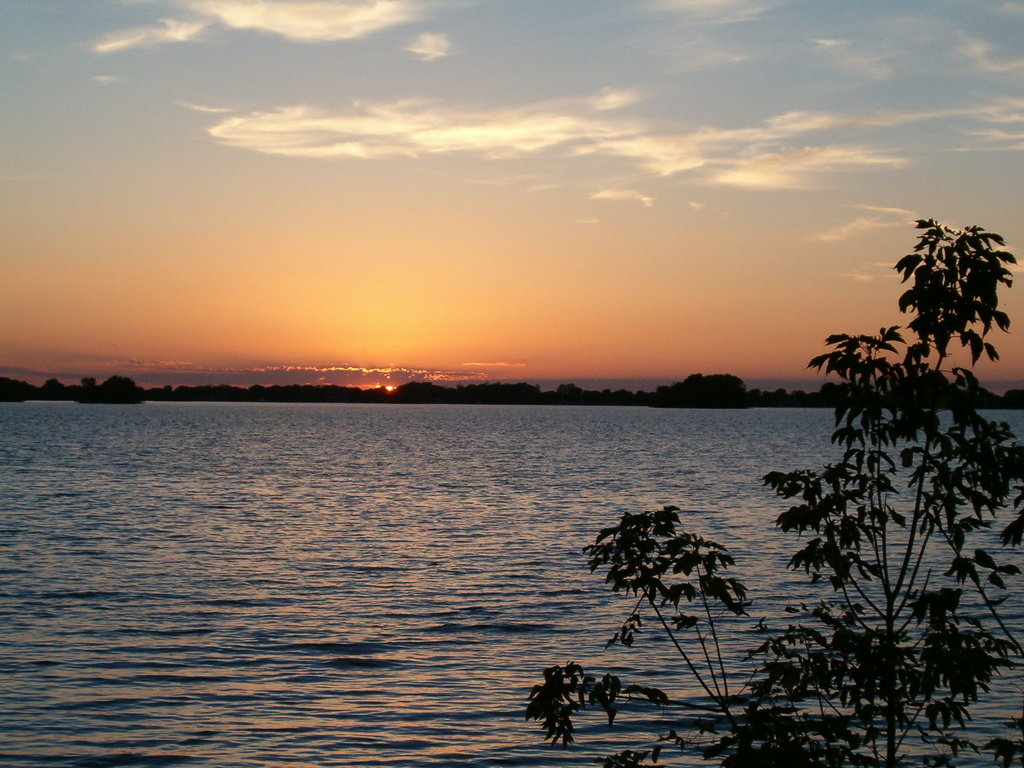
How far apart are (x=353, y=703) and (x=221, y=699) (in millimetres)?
1918

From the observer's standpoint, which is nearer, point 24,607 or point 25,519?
point 24,607

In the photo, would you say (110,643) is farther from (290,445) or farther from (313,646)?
(290,445)

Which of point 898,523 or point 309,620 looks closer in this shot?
point 898,523

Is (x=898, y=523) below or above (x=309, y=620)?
above

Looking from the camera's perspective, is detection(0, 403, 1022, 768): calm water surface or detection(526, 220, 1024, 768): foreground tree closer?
detection(526, 220, 1024, 768): foreground tree

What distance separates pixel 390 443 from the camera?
113750 mm

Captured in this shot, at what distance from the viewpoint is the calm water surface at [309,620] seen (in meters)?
12.5

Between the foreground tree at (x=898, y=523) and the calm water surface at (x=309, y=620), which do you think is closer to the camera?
the foreground tree at (x=898, y=523)

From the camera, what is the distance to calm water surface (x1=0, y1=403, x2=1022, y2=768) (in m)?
12.5

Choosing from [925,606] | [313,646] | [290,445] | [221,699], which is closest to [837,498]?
[925,606]

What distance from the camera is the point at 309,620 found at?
1911cm

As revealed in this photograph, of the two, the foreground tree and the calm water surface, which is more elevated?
the foreground tree

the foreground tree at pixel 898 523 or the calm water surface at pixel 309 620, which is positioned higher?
the foreground tree at pixel 898 523

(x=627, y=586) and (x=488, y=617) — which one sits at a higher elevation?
(x=627, y=586)
